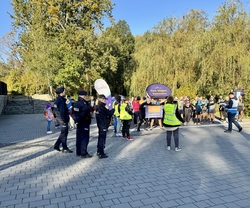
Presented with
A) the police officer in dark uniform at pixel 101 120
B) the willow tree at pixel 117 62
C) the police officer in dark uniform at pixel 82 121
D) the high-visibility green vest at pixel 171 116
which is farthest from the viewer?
the willow tree at pixel 117 62

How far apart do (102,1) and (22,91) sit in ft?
49.5

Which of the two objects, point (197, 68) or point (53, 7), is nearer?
point (197, 68)

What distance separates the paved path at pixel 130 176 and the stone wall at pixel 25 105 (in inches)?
624

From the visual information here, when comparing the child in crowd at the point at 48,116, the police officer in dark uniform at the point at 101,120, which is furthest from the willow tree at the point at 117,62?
the police officer in dark uniform at the point at 101,120

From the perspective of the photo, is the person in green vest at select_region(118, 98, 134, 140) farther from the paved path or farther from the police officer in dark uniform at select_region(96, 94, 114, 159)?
the police officer in dark uniform at select_region(96, 94, 114, 159)

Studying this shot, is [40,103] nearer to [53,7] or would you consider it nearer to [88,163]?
[53,7]

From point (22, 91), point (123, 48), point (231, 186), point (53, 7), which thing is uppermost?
point (53, 7)

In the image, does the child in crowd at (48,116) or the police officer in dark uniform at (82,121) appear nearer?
the police officer in dark uniform at (82,121)

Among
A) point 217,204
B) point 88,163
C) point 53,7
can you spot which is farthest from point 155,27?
point 217,204

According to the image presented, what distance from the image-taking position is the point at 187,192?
4.04 metres

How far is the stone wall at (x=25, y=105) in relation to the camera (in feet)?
73.7

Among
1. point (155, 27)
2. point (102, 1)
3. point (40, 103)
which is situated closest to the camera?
point (155, 27)

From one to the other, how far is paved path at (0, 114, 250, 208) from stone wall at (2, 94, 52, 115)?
15.8 m

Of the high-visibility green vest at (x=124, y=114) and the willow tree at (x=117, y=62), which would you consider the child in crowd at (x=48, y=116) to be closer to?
the high-visibility green vest at (x=124, y=114)
